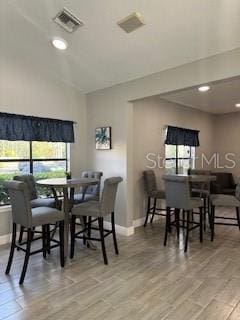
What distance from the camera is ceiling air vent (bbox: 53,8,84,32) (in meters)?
2.55

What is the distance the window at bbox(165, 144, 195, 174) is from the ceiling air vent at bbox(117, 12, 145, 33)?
9.55ft

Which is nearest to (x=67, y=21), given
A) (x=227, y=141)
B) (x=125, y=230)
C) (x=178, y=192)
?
(x=178, y=192)

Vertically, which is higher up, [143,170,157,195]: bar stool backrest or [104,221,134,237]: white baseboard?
[143,170,157,195]: bar stool backrest

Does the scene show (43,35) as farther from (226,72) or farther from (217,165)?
(217,165)

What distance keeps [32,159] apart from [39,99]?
0.97 m

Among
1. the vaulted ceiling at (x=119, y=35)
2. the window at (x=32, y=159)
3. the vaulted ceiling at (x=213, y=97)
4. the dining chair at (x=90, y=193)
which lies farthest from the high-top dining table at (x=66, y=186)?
the vaulted ceiling at (x=213, y=97)

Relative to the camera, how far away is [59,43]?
3.10m

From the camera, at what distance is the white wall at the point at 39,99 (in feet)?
11.5

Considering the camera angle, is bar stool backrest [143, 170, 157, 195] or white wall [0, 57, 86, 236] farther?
bar stool backrest [143, 170, 157, 195]

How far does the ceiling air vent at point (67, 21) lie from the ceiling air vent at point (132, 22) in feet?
1.55

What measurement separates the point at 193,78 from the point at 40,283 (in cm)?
292

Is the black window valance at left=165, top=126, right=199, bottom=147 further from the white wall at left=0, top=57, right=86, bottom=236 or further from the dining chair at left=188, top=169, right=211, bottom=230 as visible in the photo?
the white wall at left=0, top=57, right=86, bottom=236

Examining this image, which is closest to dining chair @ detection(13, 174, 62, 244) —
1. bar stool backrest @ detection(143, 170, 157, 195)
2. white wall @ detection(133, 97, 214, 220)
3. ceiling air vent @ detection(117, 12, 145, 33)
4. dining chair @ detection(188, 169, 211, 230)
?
white wall @ detection(133, 97, 214, 220)

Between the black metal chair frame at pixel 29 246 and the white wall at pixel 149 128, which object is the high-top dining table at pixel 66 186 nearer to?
the black metal chair frame at pixel 29 246
